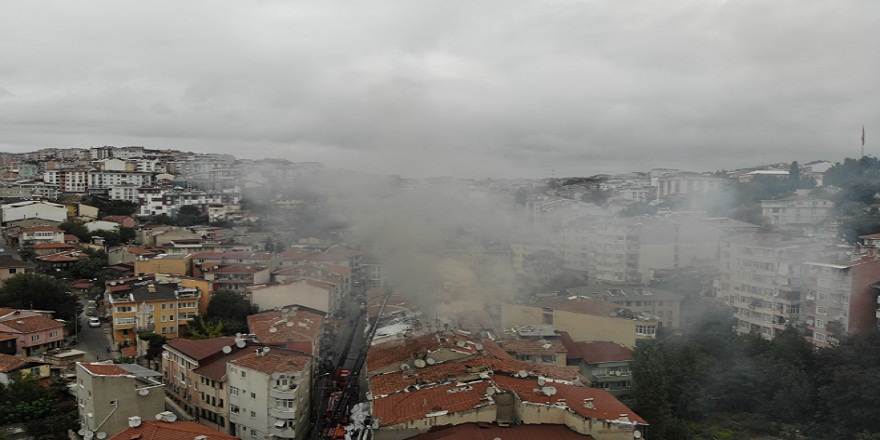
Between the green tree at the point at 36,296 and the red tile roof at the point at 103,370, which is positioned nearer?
the red tile roof at the point at 103,370

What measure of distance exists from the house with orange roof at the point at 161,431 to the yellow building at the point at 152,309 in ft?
23.9

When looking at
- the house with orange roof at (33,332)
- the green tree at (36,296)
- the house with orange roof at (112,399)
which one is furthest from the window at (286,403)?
the green tree at (36,296)

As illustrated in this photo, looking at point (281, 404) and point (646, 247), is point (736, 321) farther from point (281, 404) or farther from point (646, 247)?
point (281, 404)

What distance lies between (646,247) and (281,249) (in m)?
16.2

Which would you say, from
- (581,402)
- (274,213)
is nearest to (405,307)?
(581,402)

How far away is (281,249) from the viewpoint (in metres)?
30.2

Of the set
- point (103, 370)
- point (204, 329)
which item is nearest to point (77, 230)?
point (204, 329)

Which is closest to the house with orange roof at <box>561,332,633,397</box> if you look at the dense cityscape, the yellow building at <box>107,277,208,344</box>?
the dense cityscape

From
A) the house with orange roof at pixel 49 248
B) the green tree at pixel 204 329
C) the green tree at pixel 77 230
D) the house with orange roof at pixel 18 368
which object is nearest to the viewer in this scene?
the house with orange roof at pixel 18 368

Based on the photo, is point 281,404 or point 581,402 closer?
point 581,402

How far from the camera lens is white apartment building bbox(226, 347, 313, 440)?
487 inches

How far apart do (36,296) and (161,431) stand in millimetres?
10889

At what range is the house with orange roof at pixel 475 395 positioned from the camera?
408 inches

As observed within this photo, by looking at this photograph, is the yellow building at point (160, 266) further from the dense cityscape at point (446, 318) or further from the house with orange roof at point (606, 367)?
the house with orange roof at point (606, 367)
